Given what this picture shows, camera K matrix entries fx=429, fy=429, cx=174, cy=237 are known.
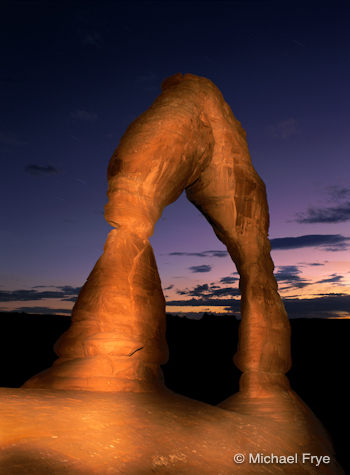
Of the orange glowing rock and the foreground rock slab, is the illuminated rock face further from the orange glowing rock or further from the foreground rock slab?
the foreground rock slab

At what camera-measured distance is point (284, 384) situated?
664 centimetres

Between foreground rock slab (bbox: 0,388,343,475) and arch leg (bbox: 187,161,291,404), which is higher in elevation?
arch leg (bbox: 187,161,291,404)

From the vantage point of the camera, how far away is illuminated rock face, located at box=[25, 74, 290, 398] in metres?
4.52

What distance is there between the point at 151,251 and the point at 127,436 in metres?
2.44

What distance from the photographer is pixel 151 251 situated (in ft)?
17.4

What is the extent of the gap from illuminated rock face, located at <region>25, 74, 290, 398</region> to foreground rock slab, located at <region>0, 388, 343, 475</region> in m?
0.44

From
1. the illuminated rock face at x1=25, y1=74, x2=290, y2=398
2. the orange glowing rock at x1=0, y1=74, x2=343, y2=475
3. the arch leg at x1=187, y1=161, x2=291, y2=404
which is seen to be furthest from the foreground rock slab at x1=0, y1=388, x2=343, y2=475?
the arch leg at x1=187, y1=161, x2=291, y2=404

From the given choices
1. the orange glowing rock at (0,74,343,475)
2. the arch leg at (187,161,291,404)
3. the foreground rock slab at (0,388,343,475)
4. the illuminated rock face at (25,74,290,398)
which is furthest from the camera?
the arch leg at (187,161,291,404)

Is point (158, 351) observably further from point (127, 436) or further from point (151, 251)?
point (127, 436)

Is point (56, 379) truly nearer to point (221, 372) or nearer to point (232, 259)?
point (232, 259)

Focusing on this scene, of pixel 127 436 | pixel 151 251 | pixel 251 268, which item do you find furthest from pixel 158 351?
pixel 251 268

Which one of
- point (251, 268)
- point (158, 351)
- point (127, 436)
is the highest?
point (251, 268)

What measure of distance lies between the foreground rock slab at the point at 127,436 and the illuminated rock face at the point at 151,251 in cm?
44

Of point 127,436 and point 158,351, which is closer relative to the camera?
point 127,436
